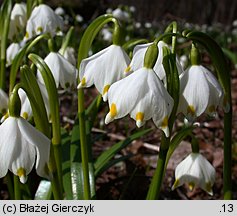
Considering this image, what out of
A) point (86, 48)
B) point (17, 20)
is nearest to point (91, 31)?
point (86, 48)

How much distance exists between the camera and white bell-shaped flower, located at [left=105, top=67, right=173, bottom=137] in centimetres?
129

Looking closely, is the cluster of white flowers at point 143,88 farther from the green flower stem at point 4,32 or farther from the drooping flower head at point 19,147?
the green flower stem at point 4,32

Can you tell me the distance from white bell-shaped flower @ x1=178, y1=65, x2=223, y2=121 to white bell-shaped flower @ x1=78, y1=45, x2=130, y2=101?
0.20 metres

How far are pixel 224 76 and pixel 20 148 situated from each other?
0.58 metres

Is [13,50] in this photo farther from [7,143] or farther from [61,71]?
[7,143]

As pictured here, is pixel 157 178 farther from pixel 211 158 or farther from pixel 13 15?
pixel 211 158

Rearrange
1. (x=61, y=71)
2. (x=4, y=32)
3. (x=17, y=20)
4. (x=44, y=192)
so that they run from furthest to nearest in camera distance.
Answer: (x=17, y=20)
(x=4, y=32)
(x=44, y=192)
(x=61, y=71)

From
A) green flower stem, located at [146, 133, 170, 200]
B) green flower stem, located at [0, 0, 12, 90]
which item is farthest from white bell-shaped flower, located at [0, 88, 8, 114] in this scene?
green flower stem, located at [146, 133, 170, 200]

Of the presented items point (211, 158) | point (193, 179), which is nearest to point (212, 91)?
point (193, 179)

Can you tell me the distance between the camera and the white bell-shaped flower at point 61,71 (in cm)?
190

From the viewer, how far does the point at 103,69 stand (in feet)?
5.08

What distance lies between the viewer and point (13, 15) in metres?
2.45

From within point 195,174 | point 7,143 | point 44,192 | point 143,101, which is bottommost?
point 44,192

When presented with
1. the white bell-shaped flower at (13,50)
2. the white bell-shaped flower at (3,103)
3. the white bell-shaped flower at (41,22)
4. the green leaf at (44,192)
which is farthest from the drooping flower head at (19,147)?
the white bell-shaped flower at (13,50)
